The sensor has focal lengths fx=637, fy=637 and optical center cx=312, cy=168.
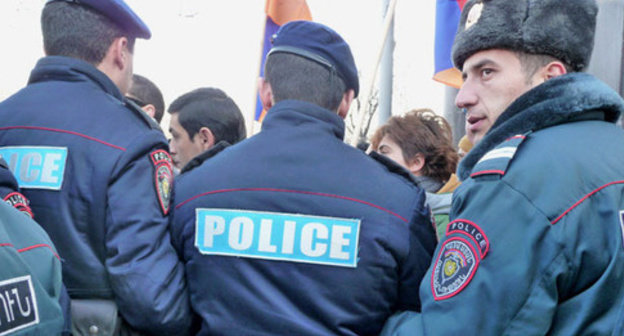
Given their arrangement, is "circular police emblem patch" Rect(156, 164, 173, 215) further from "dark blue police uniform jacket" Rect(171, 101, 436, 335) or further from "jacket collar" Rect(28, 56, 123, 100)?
"jacket collar" Rect(28, 56, 123, 100)

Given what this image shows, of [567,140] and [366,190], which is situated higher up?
[567,140]

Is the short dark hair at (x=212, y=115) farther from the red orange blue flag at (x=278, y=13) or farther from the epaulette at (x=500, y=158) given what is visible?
the epaulette at (x=500, y=158)

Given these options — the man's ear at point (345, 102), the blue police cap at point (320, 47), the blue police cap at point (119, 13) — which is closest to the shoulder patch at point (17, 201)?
the blue police cap at point (119, 13)

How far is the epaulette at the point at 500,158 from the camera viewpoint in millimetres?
1533

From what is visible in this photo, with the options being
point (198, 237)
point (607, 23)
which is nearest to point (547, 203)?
point (198, 237)

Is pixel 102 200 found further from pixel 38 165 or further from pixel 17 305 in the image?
pixel 17 305

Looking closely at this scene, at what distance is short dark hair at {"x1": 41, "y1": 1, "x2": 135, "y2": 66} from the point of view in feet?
8.01

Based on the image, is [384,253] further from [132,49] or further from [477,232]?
[132,49]

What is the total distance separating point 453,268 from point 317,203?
0.56 metres

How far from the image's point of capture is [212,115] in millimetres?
3820

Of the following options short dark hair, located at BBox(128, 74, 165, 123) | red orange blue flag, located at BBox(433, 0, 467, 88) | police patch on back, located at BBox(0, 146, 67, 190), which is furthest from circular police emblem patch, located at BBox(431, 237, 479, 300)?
red orange blue flag, located at BBox(433, 0, 467, 88)

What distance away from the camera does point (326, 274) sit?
197cm

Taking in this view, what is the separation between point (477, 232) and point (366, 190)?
57cm

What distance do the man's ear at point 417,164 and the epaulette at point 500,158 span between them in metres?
1.95
